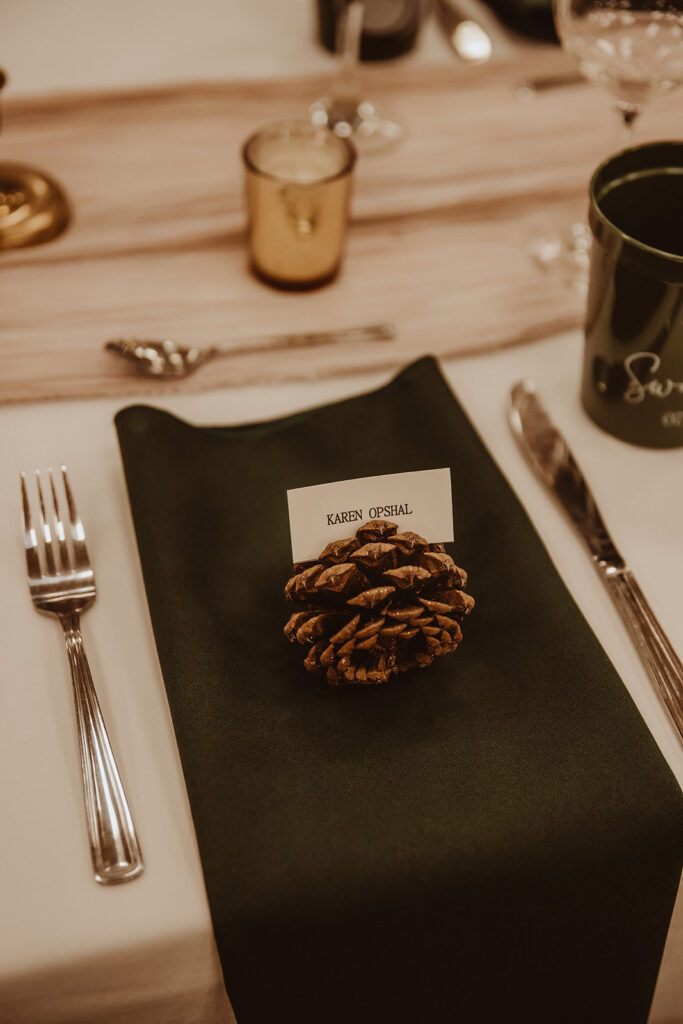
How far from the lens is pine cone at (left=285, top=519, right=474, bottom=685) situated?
1.46 ft

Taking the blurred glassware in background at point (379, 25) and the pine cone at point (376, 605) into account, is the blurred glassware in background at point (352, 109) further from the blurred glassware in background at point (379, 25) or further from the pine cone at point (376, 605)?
the pine cone at point (376, 605)

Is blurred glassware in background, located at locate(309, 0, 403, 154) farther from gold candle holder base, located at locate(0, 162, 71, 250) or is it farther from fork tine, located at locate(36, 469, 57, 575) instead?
fork tine, located at locate(36, 469, 57, 575)

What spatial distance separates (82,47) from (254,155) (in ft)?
1.58

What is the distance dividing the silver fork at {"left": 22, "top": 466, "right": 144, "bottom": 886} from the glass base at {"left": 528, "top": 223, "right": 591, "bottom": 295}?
520 mm

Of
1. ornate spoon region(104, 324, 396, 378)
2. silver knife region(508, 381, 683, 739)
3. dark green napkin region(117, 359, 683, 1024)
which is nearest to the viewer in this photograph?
dark green napkin region(117, 359, 683, 1024)

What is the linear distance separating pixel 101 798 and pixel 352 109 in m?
0.86

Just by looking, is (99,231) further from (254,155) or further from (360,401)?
(360,401)

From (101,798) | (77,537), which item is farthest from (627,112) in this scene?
(101,798)

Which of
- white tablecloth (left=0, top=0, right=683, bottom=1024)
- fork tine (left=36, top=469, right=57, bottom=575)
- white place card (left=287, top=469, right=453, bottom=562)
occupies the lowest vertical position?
white tablecloth (left=0, top=0, right=683, bottom=1024)

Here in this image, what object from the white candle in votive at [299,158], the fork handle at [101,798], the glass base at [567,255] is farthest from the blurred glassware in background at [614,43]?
the fork handle at [101,798]

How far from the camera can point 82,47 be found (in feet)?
3.53

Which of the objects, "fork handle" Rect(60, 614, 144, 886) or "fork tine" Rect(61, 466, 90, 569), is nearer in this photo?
"fork handle" Rect(60, 614, 144, 886)

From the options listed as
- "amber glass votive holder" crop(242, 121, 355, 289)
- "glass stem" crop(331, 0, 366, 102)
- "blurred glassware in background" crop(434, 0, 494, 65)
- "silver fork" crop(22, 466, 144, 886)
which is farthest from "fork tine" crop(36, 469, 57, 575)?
"blurred glassware in background" crop(434, 0, 494, 65)

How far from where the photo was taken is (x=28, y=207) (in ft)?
2.73
